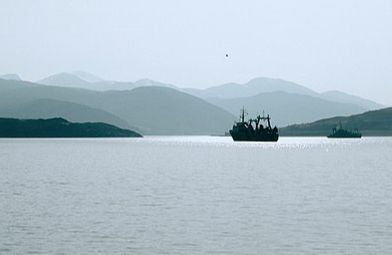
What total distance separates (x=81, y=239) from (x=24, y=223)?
25.4 ft

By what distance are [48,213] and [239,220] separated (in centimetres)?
1490

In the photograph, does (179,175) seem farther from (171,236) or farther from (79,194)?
(171,236)

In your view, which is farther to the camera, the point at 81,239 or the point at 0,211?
the point at 0,211

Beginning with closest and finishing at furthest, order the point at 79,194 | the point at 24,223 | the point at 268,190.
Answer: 1. the point at 24,223
2. the point at 79,194
3. the point at 268,190

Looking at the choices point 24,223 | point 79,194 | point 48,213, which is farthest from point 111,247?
point 79,194

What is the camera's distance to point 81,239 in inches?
1613

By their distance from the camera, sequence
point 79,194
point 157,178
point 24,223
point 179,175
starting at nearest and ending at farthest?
1. point 24,223
2. point 79,194
3. point 157,178
4. point 179,175

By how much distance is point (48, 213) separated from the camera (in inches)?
2063

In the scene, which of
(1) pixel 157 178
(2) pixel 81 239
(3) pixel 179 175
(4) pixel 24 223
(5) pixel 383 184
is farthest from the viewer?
(3) pixel 179 175

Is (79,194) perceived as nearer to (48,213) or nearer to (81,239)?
(48,213)

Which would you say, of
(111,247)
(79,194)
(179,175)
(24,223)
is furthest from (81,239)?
(179,175)

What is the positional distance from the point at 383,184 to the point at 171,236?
46.6 m

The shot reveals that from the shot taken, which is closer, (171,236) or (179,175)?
(171,236)

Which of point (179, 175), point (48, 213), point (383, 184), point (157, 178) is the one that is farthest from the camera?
point (179, 175)
